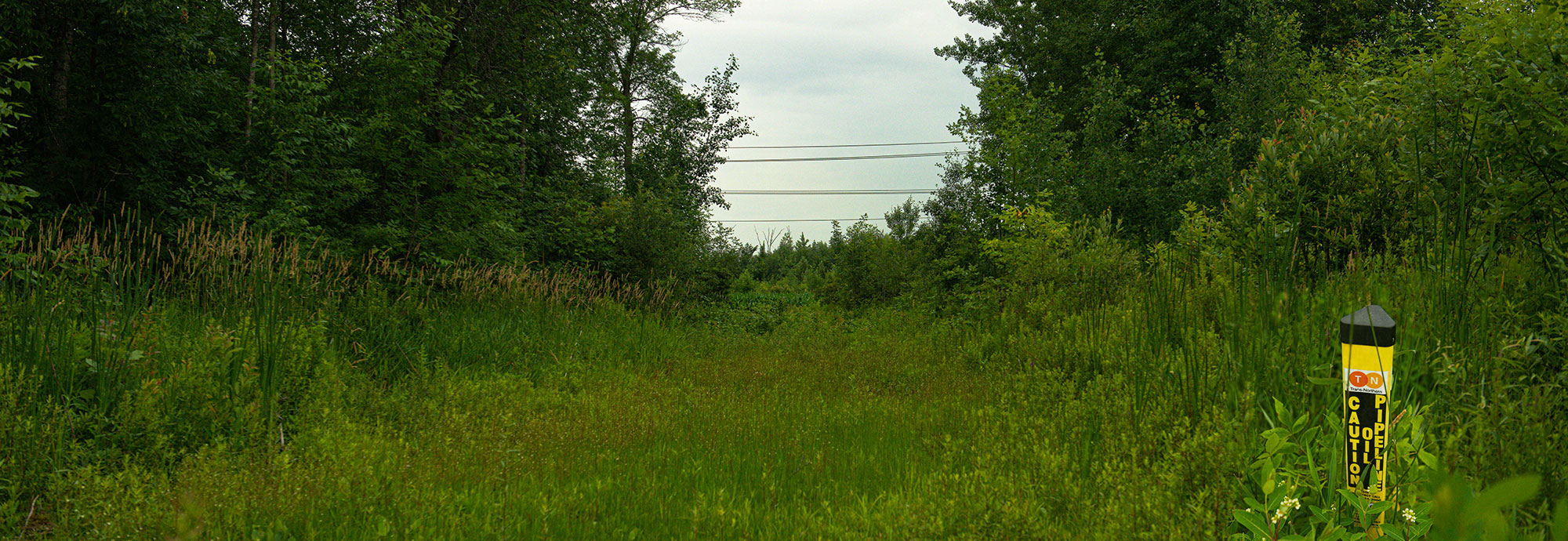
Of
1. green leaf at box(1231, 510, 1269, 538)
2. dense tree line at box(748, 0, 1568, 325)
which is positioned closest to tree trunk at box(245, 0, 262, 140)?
dense tree line at box(748, 0, 1568, 325)

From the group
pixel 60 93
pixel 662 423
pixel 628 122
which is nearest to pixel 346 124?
pixel 60 93

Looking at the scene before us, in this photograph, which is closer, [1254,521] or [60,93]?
[1254,521]

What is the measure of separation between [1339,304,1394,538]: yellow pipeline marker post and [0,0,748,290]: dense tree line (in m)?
8.09

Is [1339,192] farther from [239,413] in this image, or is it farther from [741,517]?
[239,413]

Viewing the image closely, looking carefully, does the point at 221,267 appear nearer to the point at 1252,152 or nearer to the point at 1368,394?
the point at 1368,394

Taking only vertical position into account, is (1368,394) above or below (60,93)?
below

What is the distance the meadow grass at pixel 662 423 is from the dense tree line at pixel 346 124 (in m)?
2.13

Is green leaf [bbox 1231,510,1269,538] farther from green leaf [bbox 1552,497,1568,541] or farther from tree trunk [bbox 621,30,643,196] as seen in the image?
tree trunk [bbox 621,30,643,196]

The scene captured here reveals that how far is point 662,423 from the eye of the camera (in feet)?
18.6

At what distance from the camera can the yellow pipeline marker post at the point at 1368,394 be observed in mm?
2369

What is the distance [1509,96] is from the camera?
11.2ft

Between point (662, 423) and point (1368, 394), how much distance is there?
4428mm

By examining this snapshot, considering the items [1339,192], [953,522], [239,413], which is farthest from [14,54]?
[1339,192]

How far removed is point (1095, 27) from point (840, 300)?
11.7 m
